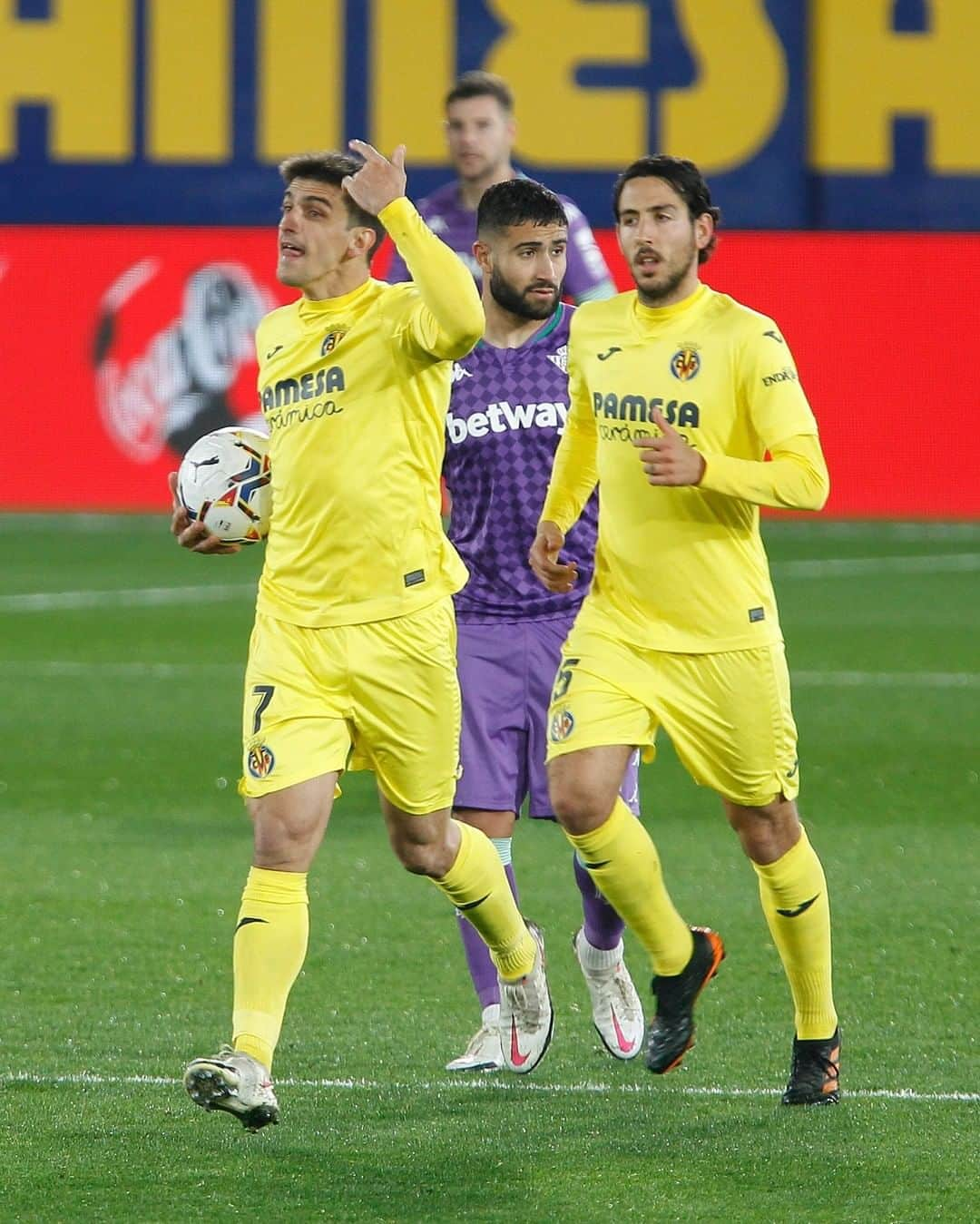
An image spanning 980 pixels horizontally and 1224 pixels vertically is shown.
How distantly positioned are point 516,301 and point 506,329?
0.19 m

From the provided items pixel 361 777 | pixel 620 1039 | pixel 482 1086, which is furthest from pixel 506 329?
pixel 361 777

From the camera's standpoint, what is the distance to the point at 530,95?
21984 mm

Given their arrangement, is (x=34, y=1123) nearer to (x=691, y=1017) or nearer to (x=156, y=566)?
(x=691, y=1017)

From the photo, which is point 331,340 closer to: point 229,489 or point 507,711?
point 229,489

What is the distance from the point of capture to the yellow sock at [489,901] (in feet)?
18.6

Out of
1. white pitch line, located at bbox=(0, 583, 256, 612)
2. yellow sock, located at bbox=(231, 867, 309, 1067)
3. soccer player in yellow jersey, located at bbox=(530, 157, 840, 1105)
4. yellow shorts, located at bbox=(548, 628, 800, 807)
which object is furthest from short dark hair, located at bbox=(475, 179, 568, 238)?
white pitch line, located at bbox=(0, 583, 256, 612)

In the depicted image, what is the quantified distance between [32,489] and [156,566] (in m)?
3.29

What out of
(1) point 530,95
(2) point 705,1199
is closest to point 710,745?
(2) point 705,1199

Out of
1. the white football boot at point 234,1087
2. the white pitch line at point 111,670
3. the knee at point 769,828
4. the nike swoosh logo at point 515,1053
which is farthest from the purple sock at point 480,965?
the white pitch line at point 111,670

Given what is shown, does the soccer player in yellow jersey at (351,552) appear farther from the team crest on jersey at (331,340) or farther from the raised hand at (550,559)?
the raised hand at (550,559)

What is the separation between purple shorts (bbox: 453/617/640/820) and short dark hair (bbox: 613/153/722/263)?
48.5 inches

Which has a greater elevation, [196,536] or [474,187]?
[474,187]

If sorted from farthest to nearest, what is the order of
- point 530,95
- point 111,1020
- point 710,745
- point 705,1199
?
point 530,95, point 111,1020, point 710,745, point 705,1199

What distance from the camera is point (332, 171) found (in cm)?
548
